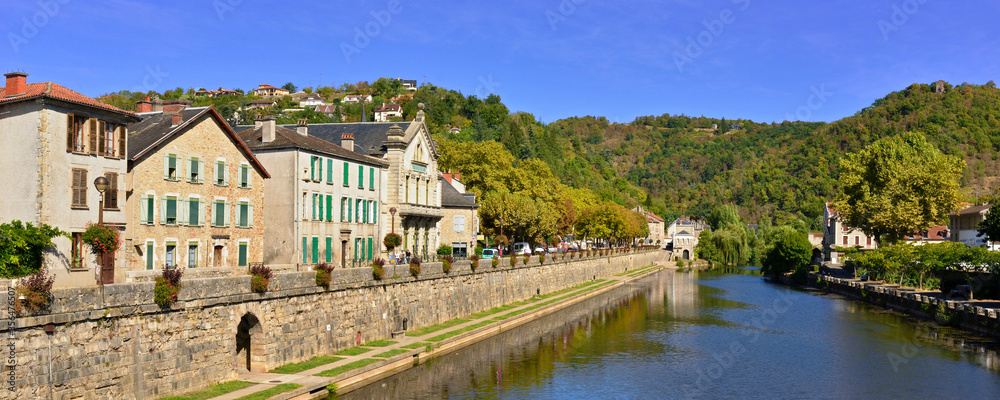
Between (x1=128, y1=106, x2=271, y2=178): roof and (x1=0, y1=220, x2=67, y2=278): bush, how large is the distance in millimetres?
11764

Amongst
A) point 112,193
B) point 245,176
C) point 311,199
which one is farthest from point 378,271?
point 112,193

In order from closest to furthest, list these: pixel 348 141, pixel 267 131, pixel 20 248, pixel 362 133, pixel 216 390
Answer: pixel 20 248
pixel 216 390
pixel 267 131
pixel 348 141
pixel 362 133

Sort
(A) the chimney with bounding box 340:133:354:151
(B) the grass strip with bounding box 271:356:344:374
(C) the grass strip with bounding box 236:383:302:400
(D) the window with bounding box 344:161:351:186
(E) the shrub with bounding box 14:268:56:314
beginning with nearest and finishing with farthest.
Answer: (E) the shrub with bounding box 14:268:56:314 → (C) the grass strip with bounding box 236:383:302:400 → (B) the grass strip with bounding box 271:356:344:374 → (D) the window with bounding box 344:161:351:186 → (A) the chimney with bounding box 340:133:354:151

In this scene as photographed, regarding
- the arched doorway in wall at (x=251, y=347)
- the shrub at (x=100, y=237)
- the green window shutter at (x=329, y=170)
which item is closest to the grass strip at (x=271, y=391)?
the arched doorway in wall at (x=251, y=347)

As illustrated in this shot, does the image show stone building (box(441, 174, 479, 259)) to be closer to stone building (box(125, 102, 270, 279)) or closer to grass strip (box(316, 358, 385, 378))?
stone building (box(125, 102, 270, 279))

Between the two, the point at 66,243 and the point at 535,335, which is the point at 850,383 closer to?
the point at 535,335

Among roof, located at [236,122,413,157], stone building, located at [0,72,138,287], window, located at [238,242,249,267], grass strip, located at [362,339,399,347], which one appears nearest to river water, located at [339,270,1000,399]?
grass strip, located at [362,339,399,347]

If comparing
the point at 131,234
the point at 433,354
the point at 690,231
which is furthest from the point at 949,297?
the point at 690,231

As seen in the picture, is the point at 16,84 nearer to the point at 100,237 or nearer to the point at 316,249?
the point at 100,237

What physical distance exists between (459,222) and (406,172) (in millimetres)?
15999

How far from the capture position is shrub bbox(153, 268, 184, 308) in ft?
74.9

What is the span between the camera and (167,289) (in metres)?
23.1

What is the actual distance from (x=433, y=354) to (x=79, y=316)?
19.1m

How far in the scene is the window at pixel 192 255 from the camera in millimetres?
37719
